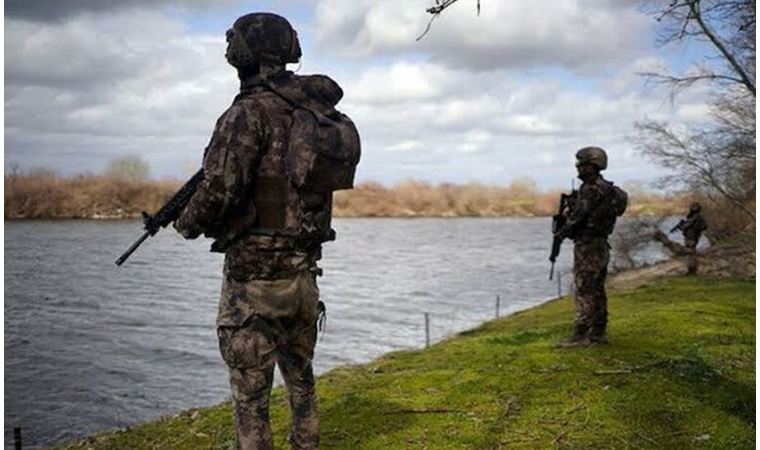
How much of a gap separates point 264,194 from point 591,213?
628cm

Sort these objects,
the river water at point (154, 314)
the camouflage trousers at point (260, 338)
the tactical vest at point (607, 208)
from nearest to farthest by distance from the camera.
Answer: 1. the camouflage trousers at point (260, 338)
2. the tactical vest at point (607, 208)
3. the river water at point (154, 314)

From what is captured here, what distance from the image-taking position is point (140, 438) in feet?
29.2

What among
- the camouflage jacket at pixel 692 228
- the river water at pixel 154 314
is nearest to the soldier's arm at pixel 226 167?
the river water at pixel 154 314

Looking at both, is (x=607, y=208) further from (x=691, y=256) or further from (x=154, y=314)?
(x=154, y=314)

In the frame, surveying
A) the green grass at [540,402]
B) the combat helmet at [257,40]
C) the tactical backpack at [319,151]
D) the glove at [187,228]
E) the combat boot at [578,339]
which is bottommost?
the green grass at [540,402]

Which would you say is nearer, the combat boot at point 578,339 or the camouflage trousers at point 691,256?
the combat boot at point 578,339

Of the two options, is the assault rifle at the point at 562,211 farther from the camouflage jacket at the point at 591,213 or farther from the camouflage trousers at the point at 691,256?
the camouflage trousers at the point at 691,256

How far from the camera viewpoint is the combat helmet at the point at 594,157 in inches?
407

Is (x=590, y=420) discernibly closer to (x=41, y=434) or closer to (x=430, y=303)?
(x=41, y=434)

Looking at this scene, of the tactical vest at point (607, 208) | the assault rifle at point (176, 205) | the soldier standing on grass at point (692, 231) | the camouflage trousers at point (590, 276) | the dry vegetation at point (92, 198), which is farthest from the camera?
the dry vegetation at point (92, 198)

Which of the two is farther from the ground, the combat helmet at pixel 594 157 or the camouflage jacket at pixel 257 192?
the combat helmet at pixel 594 157

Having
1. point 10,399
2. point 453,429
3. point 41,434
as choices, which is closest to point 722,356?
point 453,429

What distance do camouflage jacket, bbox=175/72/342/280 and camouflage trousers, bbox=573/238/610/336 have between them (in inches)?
244

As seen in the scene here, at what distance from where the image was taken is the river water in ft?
59.2
